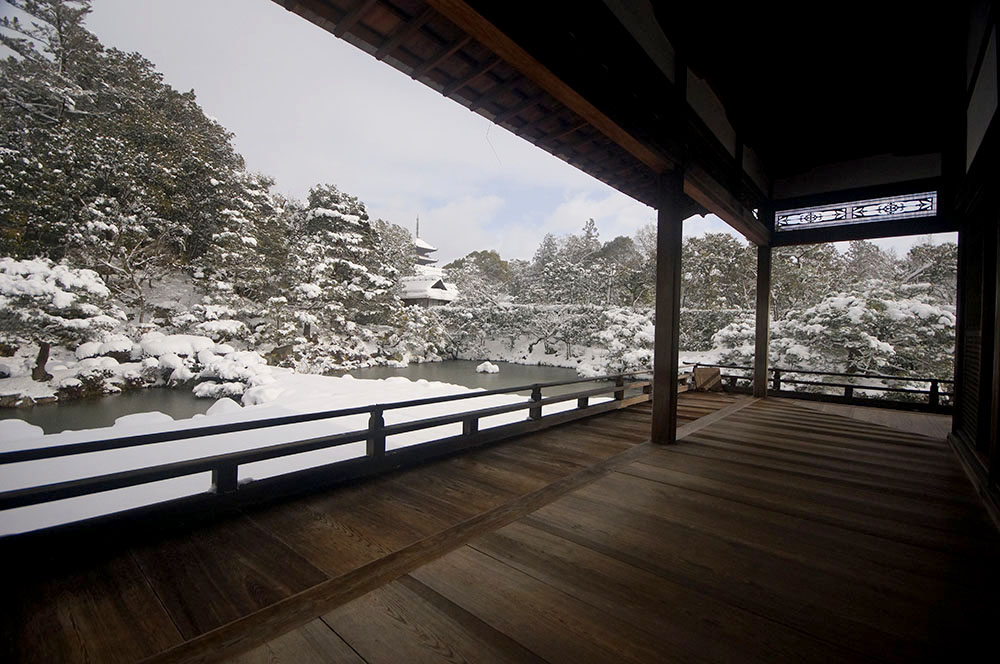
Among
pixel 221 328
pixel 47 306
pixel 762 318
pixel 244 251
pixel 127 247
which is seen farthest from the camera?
pixel 244 251

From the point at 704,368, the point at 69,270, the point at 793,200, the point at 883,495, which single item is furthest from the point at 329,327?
the point at 883,495

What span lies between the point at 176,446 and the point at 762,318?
7.75 metres

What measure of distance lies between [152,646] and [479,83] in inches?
110

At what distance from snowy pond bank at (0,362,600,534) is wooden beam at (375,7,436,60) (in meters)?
2.40

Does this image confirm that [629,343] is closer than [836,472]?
No

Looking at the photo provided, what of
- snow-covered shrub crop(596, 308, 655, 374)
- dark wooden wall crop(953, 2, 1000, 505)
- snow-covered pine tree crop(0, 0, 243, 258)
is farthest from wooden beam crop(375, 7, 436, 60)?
snow-covered pine tree crop(0, 0, 243, 258)

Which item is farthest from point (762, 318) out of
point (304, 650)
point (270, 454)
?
point (304, 650)

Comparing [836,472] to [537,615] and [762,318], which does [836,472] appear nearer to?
[537,615]

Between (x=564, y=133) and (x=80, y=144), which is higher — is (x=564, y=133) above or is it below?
below

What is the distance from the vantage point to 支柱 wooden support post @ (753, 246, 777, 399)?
5.78 m

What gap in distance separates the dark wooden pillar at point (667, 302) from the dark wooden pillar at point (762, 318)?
3161 millimetres

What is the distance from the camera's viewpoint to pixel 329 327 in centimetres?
1474

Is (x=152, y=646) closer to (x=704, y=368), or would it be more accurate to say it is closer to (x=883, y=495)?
(x=883, y=495)

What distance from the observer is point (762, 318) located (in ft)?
19.4
